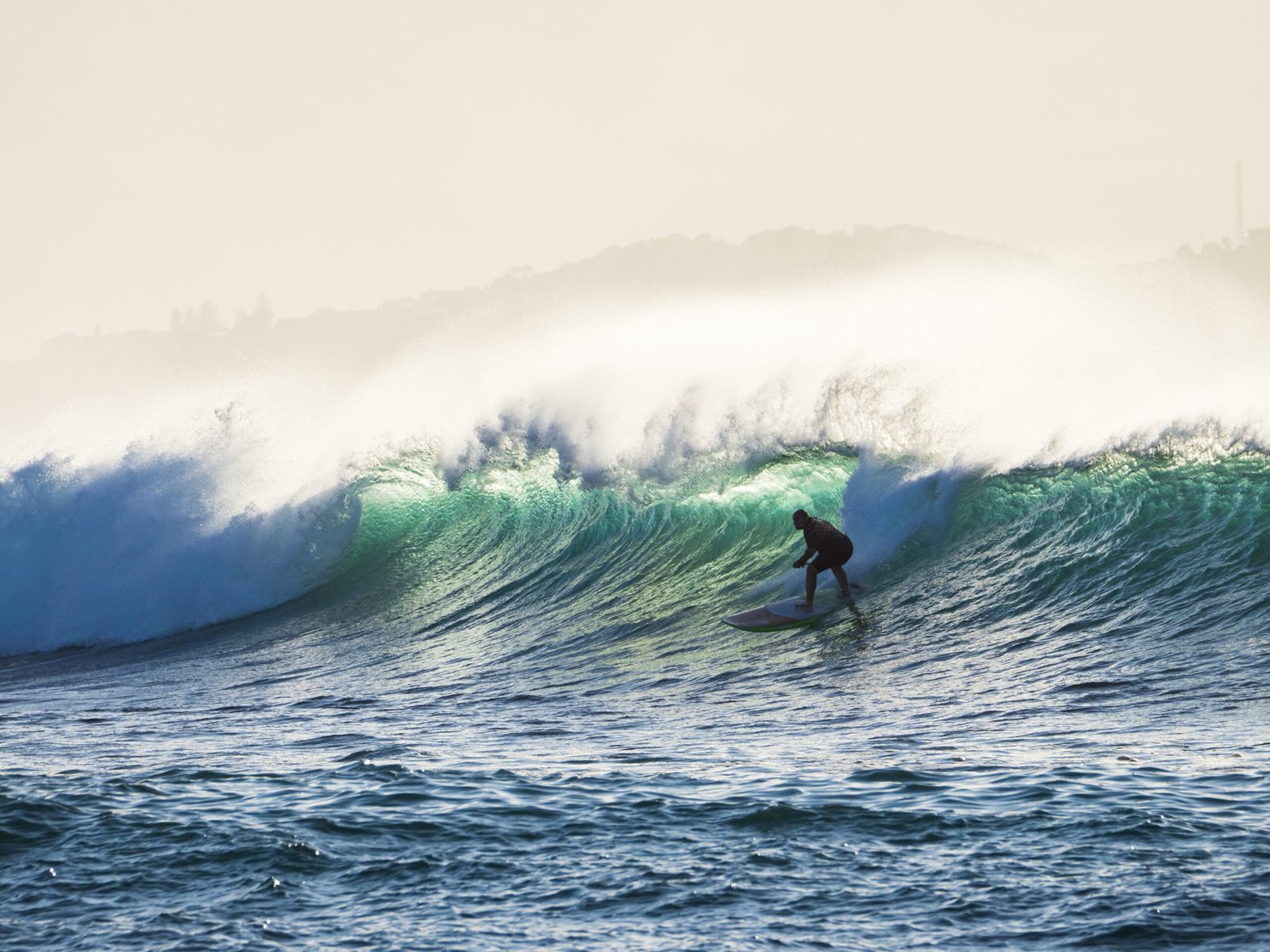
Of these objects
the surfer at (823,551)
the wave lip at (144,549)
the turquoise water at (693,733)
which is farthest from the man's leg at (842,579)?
the wave lip at (144,549)

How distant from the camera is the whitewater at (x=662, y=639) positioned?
5551 millimetres

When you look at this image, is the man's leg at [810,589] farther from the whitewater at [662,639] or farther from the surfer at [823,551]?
the whitewater at [662,639]

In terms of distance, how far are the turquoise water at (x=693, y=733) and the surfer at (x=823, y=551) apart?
49 centimetres

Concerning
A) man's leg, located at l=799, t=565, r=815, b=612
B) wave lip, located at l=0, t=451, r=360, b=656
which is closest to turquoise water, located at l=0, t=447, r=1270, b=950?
wave lip, located at l=0, t=451, r=360, b=656

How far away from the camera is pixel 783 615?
Answer: 1257cm

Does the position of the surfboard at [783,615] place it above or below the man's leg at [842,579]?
below

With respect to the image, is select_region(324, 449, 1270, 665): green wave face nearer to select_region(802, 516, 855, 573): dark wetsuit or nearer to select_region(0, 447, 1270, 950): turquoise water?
select_region(0, 447, 1270, 950): turquoise water

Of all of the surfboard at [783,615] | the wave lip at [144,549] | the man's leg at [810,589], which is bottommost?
the surfboard at [783,615]

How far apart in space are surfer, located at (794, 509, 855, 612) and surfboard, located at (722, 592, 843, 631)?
0.09m

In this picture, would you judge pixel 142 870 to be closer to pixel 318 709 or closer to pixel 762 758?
pixel 762 758

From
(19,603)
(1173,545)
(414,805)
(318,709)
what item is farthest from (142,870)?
(19,603)

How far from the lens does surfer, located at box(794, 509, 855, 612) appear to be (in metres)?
12.4

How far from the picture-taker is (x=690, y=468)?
17.0m

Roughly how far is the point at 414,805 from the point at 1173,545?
7861 millimetres
